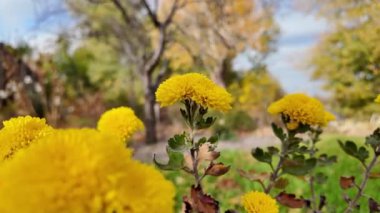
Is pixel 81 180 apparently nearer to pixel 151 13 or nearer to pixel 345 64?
pixel 151 13

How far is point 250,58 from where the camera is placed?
66.3 ft

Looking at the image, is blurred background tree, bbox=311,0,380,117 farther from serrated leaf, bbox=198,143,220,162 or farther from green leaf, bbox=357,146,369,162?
serrated leaf, bbox=198,143,220,162

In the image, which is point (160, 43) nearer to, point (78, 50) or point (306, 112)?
point (306, 112)

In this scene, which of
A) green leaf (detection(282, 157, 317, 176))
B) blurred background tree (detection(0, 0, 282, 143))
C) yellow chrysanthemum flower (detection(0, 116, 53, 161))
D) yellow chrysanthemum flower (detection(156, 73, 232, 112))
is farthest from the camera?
blurred background tree (detection(0, 0, 282, 143))

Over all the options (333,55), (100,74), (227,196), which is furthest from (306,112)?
(100,74)

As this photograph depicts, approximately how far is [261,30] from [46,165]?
20.1 m

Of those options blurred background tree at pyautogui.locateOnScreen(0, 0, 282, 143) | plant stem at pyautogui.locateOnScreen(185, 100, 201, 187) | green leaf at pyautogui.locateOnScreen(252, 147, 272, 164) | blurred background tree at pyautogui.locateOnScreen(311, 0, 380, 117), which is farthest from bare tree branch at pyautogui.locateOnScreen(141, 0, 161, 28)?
plant stem at pyautogui.locateOnScreen(185, 100, 201, 187)

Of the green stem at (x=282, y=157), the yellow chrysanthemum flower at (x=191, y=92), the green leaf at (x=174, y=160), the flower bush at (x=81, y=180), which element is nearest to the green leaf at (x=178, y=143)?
the green leaf at (x=174, y=160)

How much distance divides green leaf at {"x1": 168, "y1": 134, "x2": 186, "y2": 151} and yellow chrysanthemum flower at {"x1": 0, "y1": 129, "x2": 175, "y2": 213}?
2.13 ft

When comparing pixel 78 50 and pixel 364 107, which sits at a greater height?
pixel 78 50

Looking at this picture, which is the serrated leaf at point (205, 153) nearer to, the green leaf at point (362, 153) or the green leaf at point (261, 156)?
the green leaf at point (261, 156)

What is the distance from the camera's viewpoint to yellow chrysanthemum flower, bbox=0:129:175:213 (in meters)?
0.53

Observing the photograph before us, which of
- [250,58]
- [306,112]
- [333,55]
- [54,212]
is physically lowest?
[54,212]

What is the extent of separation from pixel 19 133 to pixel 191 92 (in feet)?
1.24
